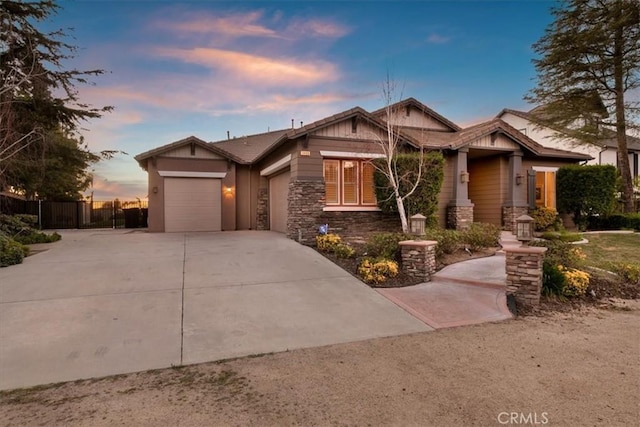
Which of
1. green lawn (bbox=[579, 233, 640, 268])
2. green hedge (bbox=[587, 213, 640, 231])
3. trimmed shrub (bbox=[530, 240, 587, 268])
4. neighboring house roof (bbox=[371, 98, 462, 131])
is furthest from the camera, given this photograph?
neighboring house roof (bbox=[371, 98, 462, 131])

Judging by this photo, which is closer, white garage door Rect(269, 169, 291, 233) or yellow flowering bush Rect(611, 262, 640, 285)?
yellow flowering bush Rect(611, 262, 640, 285)

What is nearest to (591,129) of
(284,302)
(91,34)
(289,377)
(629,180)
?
(629,180)

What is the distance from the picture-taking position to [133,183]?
24188mm

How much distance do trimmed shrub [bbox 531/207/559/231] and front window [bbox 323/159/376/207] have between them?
6.27m

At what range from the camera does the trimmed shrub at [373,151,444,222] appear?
10.5 metres

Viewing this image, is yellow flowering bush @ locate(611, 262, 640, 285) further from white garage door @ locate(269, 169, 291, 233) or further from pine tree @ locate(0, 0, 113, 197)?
pine tree @ locate(0, 0, 113, 197)

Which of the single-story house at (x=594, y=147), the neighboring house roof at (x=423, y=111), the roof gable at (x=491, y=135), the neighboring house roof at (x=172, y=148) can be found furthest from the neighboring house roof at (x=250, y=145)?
the single-story house at (x=594, y=147)

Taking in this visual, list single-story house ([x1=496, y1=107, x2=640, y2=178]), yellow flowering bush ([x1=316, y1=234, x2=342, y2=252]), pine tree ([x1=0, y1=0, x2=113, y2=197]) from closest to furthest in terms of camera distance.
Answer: yellow flowering bush ([x1=316, y1=234, x2=342, y2=252])
pine tree ([x1=0, y1=0, x2=113, y2=197])
single-story house ([x1=496, y1=107, x2=640, y2=178])

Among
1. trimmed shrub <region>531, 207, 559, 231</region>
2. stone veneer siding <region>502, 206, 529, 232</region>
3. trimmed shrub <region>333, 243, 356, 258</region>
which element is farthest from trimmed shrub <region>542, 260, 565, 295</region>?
trimmed shrub <region>531, 207, 559, 231</region>

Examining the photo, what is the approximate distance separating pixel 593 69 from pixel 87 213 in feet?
83.8

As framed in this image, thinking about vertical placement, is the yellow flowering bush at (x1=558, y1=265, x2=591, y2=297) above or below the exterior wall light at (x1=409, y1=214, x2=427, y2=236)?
below

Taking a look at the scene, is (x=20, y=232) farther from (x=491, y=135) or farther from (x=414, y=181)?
(x=491, y=135)

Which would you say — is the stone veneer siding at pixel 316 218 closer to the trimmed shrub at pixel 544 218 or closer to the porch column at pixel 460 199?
the porch column at pixel 460 199

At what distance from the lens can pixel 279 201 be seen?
1407 cm
